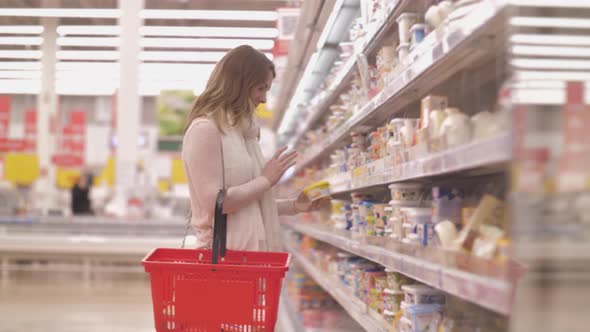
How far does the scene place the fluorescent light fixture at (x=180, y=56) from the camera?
1192 cm

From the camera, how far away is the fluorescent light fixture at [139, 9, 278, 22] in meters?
9.77

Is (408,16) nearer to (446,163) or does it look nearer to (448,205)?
(448,205)

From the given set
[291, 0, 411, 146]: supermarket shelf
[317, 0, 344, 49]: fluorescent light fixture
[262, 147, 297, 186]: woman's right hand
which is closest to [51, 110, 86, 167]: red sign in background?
[291, 0, 411, 146]: supermarket shelf

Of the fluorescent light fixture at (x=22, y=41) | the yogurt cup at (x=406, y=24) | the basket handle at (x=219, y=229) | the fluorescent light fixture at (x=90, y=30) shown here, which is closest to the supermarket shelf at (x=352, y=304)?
the basket handle at (x=219, y=229)

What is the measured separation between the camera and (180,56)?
12.2 metres

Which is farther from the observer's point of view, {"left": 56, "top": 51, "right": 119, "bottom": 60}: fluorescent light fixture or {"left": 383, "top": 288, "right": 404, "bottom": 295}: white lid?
{"left": 56, "top": 51, "right": 119, "bottom": 60}: fluorescent light fixture

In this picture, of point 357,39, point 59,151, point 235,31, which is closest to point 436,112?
point 357,39

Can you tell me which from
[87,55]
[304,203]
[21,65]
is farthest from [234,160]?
[21,65]

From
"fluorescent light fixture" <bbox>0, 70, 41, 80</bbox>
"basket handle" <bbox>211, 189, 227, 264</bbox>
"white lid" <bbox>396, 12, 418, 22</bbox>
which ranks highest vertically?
"fluorescent light fixture" <bbox>0, 70, 41, 80</bbox>

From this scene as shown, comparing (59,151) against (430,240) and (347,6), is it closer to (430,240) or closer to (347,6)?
(347,6)

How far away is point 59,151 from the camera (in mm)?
14844

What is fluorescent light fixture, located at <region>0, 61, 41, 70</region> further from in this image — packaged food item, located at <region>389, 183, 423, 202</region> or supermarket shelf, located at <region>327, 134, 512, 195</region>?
packaged food item, located at <region>389, 183, 423, 202</region>

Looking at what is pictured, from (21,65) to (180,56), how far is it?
3032mm

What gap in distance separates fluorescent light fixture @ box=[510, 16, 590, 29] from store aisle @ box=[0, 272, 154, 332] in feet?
15.6
